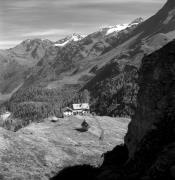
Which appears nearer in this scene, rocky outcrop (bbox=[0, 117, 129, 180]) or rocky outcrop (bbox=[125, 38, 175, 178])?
Result: rocky outcrop (bbox=[125, 38, 175, 178])

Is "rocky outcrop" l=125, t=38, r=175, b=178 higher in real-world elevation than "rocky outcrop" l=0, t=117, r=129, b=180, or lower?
higher

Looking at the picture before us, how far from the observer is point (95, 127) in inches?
4437

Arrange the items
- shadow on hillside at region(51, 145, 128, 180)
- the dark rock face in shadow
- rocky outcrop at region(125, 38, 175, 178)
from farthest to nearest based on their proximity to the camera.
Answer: shadow on hillside at region(51, 145, 128, 180)
rocky outcrop at region(125, 38, 175, 178)
the dark rock face in shadow

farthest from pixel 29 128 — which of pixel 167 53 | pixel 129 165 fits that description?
pixel 167 53

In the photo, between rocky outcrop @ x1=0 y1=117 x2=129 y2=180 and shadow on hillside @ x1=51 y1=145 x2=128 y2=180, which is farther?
rocky outcrop @ x1=0 y1=117 x2=129 y2=180

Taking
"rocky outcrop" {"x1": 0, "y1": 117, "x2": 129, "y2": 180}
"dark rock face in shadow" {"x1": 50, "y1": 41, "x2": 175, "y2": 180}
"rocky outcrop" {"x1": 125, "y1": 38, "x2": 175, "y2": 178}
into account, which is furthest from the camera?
"rocky outcrop" {"x1": 0, "y1": 117, "x2": 129, "y2": 180}

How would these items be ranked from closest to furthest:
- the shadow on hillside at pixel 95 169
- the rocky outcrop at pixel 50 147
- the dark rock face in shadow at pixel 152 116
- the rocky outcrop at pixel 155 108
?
the dark rock face in shadow at pixel 152 116
the rocky outcrop at pixel 155 108
the shadow on hillside at pixel 95 169
the rocky outcrop at pixel 50 147

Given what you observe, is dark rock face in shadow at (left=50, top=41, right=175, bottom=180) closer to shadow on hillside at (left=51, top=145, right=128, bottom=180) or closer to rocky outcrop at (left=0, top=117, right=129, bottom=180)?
shadow on hillside at (left=51, top=145, right=128, bottom=180)

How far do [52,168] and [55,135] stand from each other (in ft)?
81.2

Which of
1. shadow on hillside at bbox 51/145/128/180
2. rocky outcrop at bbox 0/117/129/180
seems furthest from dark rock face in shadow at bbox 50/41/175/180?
rocky outcrop at bbox 0/117/129/180

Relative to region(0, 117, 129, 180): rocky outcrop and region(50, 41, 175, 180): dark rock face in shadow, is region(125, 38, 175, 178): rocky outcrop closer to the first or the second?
region(50, 41, 175, 180): dark rock face in shadow

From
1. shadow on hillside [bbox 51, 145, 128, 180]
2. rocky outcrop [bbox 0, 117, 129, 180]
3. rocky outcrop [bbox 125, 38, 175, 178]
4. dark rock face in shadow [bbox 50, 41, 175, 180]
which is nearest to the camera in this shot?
dark rock face in shadow [bbox 50, 41, 175, 180]

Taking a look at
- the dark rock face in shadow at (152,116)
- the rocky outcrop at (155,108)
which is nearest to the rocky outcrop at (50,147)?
the dark rock face in shadow at (152,116)

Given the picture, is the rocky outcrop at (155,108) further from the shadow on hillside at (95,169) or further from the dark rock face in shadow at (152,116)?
the shadow on hillside at (95,169)
